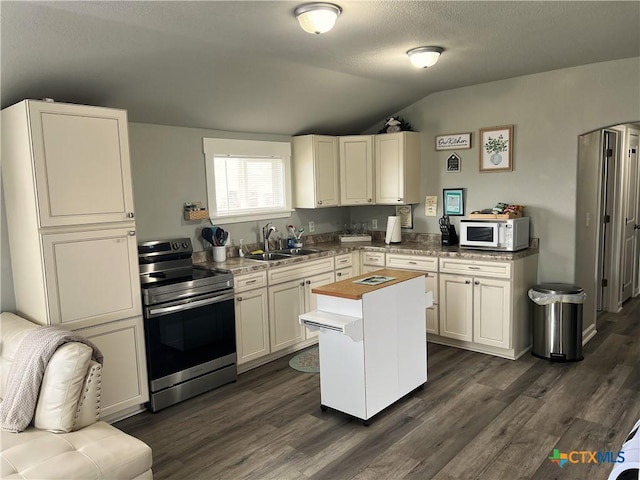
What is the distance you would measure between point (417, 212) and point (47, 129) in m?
3.55

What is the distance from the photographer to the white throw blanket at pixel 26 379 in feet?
7.21

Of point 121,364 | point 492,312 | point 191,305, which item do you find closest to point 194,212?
point 191,305

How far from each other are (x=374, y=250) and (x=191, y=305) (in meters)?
2.06

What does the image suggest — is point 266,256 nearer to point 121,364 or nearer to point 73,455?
point 121,364

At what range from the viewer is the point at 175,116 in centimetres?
378

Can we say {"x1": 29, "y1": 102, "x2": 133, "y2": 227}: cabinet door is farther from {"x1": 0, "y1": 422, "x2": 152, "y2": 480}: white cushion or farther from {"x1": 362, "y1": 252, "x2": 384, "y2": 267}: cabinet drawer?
{"x1": 362, "y1": 252, "x2": 384, "y2": 267}: cabinet drawer

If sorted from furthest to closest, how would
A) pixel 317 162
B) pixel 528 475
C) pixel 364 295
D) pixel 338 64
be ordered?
pixel 317 162, pixel 338 64, pixel 364 295, pixel 528 475

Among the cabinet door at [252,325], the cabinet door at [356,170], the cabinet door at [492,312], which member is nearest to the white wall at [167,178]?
the cabinet door at [252,325]

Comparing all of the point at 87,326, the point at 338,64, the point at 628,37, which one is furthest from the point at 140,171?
the point at 628,37

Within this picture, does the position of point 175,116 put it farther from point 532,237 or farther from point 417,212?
point 532,237

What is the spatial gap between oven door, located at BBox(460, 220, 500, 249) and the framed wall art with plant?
632 millimetres

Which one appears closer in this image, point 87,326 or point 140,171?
point 87,326

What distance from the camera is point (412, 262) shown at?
14.8 feet

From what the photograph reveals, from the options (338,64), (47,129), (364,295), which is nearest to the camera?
(47,129)
